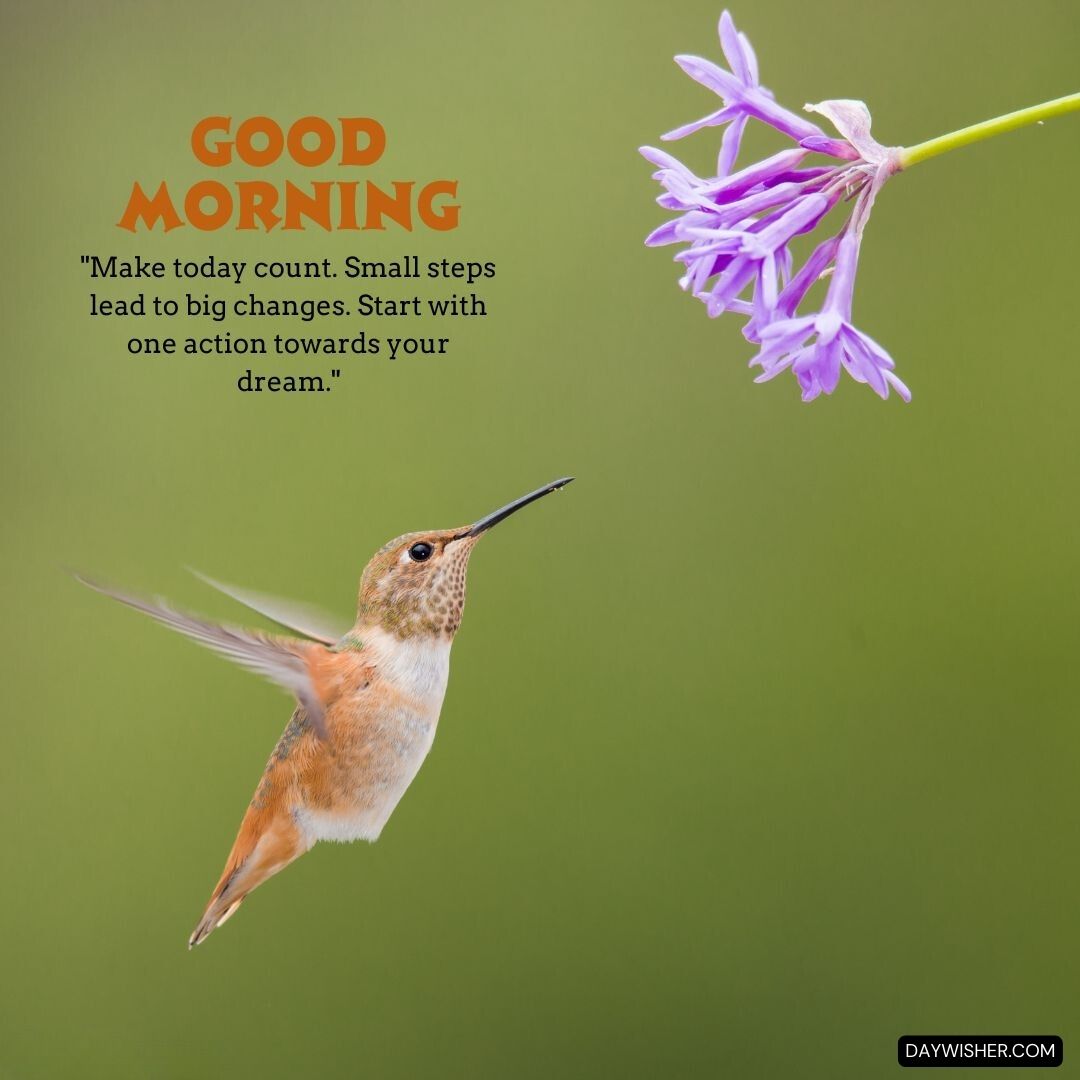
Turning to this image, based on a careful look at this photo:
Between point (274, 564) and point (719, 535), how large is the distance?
0.80 m

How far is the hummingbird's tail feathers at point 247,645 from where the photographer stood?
3.67ft

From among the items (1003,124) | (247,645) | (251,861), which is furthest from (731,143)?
(251,861)

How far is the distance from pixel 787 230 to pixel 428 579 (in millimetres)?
768

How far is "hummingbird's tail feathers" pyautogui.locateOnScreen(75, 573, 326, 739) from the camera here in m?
1.12

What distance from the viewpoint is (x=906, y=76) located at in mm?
2408

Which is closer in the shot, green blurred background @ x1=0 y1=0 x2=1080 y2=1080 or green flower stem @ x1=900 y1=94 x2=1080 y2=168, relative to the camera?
green flower stem @ x1=900 y1=94 x2=1080 y2=168

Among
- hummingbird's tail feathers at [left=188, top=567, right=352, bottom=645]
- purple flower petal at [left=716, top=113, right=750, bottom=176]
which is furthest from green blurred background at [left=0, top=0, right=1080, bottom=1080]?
purple flower petal at [left=716, top=113, right=750, bottom=176]

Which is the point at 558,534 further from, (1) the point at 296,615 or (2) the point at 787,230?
(2) the point at 787,230

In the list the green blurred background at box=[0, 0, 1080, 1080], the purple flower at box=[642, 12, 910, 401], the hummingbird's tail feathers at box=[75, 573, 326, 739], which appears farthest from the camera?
the green blurred background at box=[0, 0, 1080, 1080]

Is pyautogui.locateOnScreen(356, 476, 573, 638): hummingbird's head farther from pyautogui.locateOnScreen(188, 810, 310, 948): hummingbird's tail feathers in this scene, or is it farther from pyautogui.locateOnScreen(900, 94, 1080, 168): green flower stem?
pyautogui.locateOnScreen(900, 94, 1080, 168): green flower stem

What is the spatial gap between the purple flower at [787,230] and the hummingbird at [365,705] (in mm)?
613

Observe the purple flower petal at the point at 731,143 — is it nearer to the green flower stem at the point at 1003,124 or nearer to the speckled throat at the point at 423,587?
the green flower stem at the point at 1003,124

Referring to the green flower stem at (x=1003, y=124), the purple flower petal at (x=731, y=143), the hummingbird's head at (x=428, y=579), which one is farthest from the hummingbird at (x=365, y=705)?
the green flower stem at (x=1003, y=124)

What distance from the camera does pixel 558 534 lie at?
232cm
